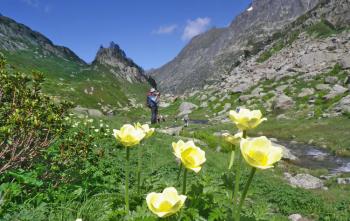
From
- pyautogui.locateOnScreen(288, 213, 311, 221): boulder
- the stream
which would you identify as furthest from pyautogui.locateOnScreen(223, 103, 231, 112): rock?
pyautogui.locateOnScreen(288, 213, 311, 221): boulder

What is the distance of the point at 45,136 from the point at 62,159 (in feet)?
1.80

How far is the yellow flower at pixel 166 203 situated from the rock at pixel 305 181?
1445 centimetres

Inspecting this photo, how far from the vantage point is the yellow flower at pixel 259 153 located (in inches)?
134

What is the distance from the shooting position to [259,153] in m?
3.40

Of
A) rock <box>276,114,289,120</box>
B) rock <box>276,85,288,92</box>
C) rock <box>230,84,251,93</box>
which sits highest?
rock <box>230,84,251,93</box>

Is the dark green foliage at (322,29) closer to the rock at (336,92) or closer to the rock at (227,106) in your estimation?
the rock at (227,106)

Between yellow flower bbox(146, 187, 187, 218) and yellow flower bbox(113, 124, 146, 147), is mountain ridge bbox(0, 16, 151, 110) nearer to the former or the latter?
yellow flower bbox(113, 124, 146, 147)

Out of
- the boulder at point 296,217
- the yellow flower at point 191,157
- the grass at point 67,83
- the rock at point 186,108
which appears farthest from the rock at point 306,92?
the grass at point 67,83

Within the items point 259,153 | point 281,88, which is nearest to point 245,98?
point 281,88

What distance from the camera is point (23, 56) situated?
167 m

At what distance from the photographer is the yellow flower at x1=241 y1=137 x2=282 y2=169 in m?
3.40

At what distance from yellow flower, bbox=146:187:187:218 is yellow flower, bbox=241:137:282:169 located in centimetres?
63

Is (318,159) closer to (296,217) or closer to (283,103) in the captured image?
(296,217)

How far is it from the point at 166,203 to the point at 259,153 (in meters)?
0.87
